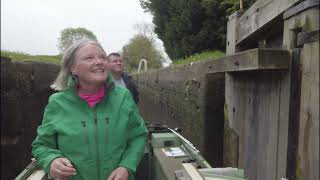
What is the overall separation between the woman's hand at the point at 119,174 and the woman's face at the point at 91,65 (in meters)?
0.54

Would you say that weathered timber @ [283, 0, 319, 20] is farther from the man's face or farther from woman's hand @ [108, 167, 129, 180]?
the man's face

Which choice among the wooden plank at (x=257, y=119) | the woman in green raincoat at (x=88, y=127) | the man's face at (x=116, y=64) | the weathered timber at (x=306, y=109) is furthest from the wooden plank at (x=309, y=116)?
the man's face at (x=116, y=64)

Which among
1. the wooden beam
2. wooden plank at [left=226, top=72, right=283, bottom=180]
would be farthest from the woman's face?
wooden plank at [left=226, top=72, right=283, bottom=180]

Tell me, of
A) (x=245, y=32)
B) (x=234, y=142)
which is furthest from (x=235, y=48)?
(x=234, y=142)

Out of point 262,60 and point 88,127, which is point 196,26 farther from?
point 88,127

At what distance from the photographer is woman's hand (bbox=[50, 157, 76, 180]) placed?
2.52 metres

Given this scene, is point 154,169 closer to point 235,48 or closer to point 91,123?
point 91,123

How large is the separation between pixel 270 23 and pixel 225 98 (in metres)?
1.68

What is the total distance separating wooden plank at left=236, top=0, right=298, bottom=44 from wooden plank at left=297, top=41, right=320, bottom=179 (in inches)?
27.9

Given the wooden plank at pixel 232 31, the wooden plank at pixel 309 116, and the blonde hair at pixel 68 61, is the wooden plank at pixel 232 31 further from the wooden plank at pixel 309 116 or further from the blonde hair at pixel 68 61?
the blonde hair at pixel 68 61

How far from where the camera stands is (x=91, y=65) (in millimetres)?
2670

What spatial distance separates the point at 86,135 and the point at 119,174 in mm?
306

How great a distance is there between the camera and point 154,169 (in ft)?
12.8

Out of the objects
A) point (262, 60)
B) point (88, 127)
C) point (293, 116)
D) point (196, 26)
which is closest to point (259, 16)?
point (262, 60)
